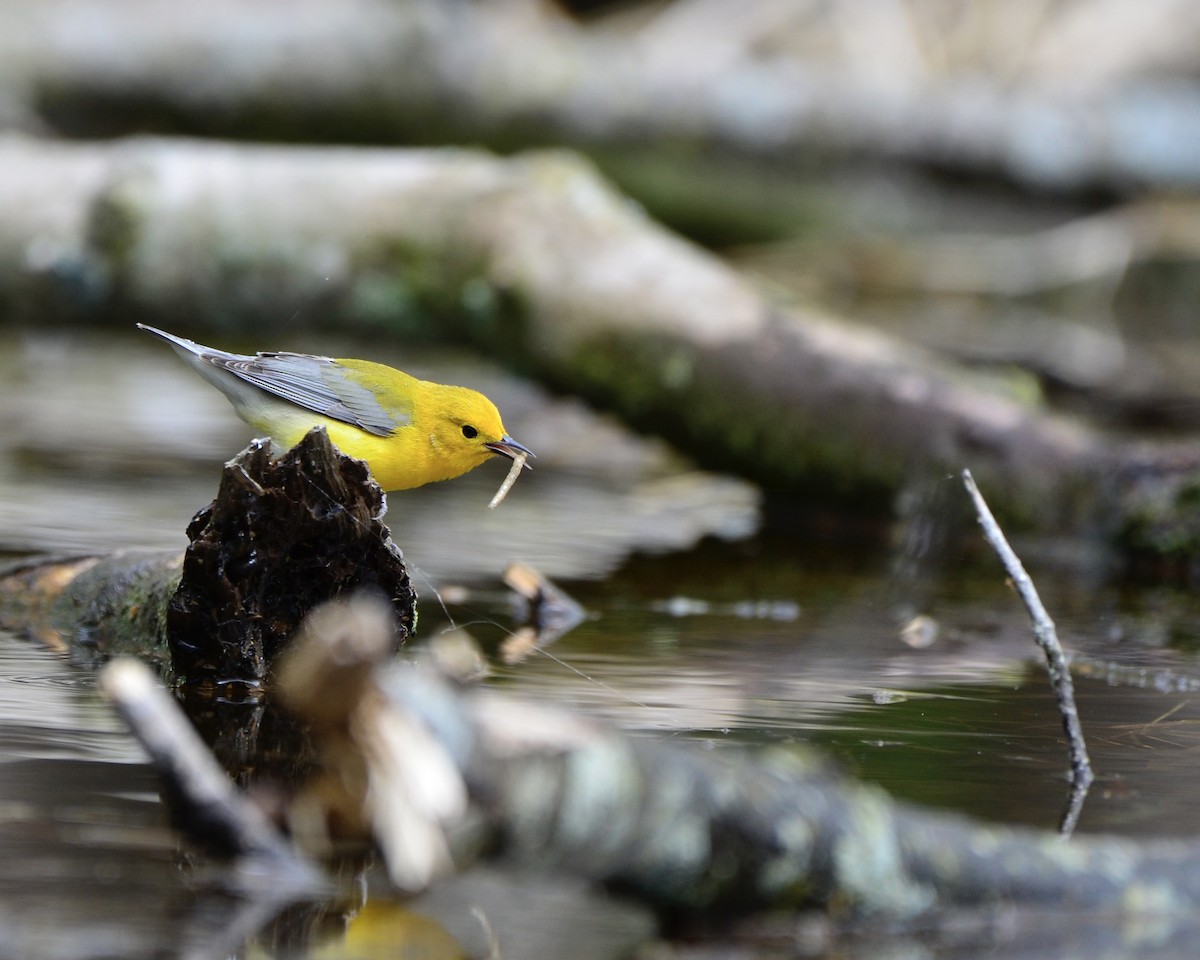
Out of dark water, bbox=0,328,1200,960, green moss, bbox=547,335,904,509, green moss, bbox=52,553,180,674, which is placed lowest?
dark water, bbox=0,328,1200,960

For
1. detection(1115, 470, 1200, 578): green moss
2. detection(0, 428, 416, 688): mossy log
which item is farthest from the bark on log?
detection(0, 428, 416, 688): mossy log

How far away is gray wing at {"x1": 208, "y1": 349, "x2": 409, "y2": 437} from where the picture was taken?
169 inches

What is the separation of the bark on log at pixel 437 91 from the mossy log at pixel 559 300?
8.73ft

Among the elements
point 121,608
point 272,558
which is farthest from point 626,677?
point 121,608

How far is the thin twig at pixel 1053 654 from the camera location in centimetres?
279

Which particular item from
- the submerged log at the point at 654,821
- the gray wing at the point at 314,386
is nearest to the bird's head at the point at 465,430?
the gray wing at the point at 314,386

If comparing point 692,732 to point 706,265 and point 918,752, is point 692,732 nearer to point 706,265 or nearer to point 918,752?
point 918,752

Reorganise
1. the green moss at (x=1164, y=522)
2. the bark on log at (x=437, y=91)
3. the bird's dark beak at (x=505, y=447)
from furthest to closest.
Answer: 1. the bark on log at (x=437, y=91)
2. the green moss at (x=1164, y=522)
3. the bird's dark beak at (x=505, y=447)

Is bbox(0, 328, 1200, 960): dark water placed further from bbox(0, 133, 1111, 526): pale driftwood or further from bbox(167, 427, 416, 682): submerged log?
bbox(0, 133, 1111, 526): pale driftwood

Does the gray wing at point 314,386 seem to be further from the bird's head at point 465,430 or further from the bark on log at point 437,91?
the bark on log at point 437,91

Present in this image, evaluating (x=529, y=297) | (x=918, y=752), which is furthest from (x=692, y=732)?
(x=529, y=297)

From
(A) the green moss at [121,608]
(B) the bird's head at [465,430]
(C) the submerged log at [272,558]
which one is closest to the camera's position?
(C) the submerged log at [272,558]

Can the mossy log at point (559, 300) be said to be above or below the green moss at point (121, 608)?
above

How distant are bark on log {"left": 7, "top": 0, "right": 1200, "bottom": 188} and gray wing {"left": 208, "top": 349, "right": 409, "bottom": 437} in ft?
20.7
